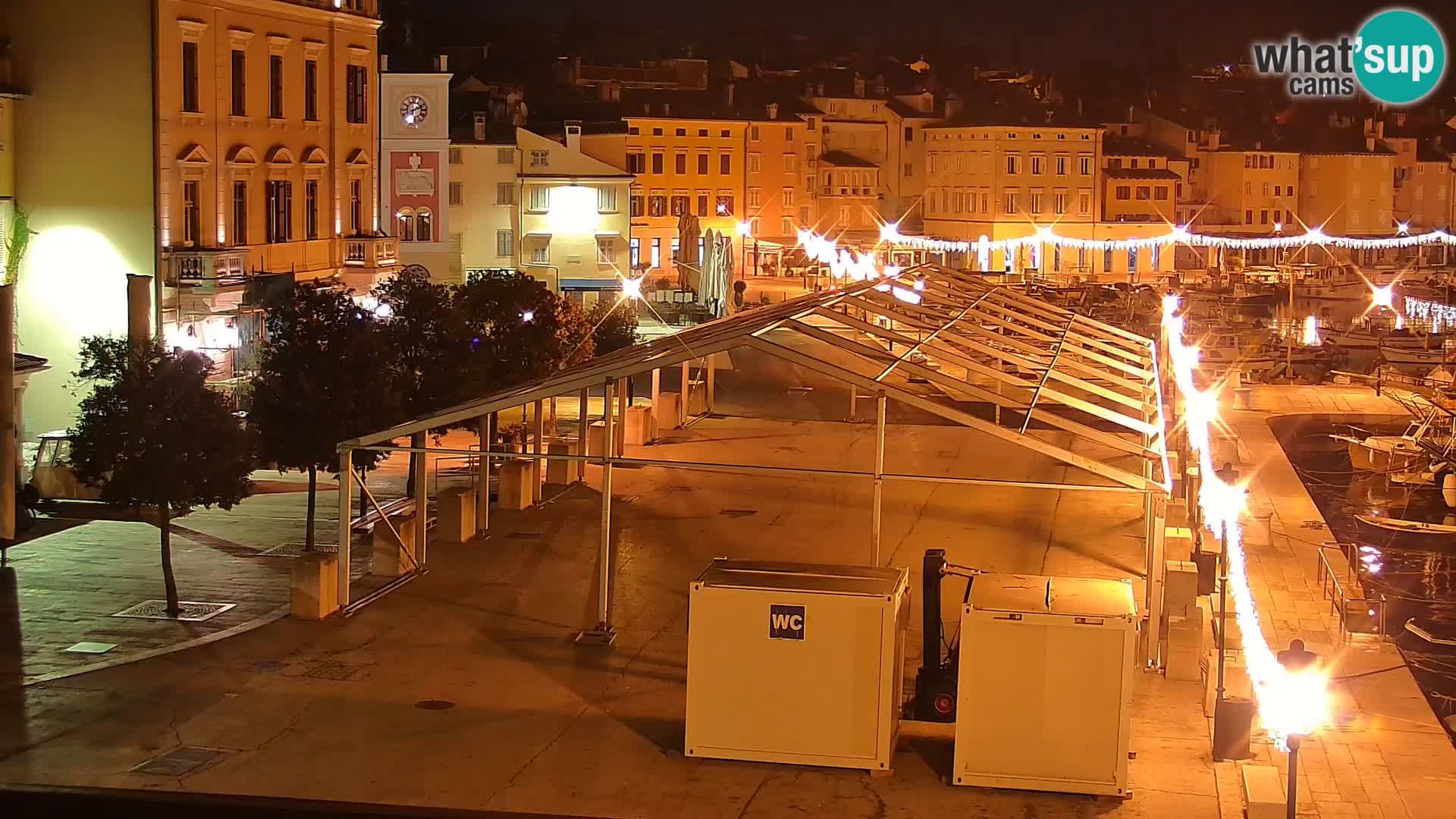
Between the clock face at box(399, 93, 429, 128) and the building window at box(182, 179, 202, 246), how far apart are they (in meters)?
20.9

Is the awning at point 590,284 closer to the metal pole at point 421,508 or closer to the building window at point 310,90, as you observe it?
the building window at point 310,90

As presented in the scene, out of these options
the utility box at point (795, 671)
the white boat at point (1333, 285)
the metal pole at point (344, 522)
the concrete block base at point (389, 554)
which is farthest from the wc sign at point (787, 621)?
the white boat at point (1333, 285)

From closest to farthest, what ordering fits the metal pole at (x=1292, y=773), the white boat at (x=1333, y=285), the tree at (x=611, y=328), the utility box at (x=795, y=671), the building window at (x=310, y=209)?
1. the metal pole at (x=1292, y=773)
2. the utility box at (x=795, y=671)
3. the building window at (x=310, y=209)
4. the tree at (x=611, y=328)
5. the white boat at (x=1333, y=285)

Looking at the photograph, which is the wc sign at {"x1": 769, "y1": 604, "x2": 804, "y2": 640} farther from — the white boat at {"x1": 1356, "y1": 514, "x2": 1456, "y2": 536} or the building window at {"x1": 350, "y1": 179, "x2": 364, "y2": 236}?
the building window at {"x1": 350, "y1": 179, "x2": 364, "y2": 236}

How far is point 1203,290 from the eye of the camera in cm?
7781

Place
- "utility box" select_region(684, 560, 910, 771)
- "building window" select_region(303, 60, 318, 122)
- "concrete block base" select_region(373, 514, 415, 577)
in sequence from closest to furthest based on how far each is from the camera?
"utility box" select_region(684, 560, 910, 771) < "concrete block base" select_region(373, 514, 415, 577) < "building window" select_region(303, 60, 318, 122)

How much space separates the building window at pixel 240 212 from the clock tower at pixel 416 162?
708 inches

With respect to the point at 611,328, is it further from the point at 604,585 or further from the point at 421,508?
the point at 604,585

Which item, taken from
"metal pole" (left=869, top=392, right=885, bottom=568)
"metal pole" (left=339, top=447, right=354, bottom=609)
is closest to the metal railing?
"metal pole" (left=869, top=392, right=885, bottom=568)

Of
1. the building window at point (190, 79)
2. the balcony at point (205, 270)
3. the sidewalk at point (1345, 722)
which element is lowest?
the sidewalk at point (1345, 722)

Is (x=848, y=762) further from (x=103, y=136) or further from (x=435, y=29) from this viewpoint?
(x=435, y=29)

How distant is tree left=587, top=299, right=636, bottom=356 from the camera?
40719mm

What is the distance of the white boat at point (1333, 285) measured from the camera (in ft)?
278

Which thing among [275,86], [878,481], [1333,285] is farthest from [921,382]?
[1333,285]
